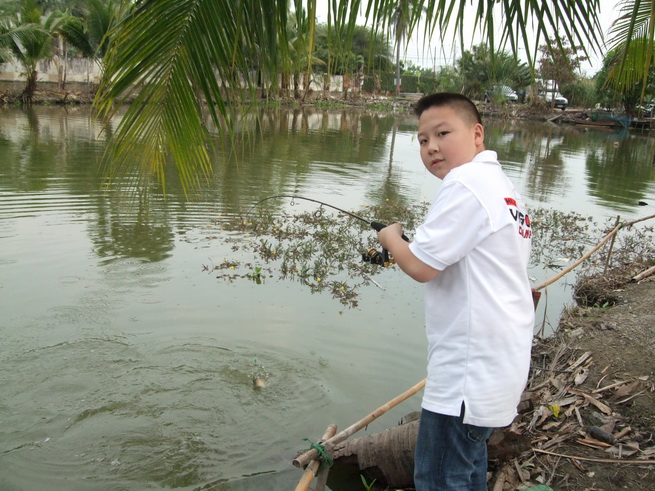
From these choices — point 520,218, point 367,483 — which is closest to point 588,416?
point 367,483

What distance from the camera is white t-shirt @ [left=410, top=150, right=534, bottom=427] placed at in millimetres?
1741

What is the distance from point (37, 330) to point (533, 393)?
389 cm

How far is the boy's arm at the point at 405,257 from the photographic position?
1.76m

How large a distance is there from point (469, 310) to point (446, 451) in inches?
18.3

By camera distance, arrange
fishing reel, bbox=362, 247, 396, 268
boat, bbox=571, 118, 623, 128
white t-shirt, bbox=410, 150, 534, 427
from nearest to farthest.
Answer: white t-shirt, bbox=410, 150, 534, 427 < fishing reel, bbox=362, 247, 396, 268 < boat, bbox=571, 118, 623, 128

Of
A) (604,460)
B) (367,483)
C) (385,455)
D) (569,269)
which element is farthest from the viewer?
(569,269)

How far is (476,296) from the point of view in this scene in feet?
5.82

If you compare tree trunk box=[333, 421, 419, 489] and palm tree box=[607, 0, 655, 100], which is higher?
palm tree box=[607, 0, 655, 100]

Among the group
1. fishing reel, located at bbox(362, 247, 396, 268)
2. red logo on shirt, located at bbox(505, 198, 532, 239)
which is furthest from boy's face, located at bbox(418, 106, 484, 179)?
fishing reel, located at bbox(362, 247, 396, 268)

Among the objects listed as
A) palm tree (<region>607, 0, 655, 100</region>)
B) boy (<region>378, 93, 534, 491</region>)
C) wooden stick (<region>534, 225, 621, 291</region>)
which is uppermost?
palm tree (<region>607, 0, 655, 100</region>)

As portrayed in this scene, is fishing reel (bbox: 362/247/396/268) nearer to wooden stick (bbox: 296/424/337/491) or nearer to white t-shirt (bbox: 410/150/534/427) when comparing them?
white t-shirt (bbox: 410/150/534/427)

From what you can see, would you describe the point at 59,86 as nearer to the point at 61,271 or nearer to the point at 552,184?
the point at 552,184

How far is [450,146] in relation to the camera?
1993 mm

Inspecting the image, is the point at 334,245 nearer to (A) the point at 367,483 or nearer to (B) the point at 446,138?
(A) the point at 367,483
